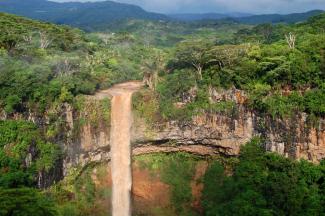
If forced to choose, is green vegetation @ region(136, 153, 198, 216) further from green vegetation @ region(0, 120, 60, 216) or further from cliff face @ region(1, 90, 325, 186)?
green vegetation @ region(0, 120, 60, 216)

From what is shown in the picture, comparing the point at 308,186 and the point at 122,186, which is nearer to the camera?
the point at 308,186

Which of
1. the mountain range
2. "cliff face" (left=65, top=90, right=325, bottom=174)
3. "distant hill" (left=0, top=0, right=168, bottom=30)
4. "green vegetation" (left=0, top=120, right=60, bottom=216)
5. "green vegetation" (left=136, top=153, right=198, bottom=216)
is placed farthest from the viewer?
"distant hill" (left=0, top=0, right=168, bottom=30)

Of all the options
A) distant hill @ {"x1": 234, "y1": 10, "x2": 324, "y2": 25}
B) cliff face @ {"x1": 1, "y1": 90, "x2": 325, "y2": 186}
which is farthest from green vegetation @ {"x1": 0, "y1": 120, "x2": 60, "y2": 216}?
distant hill @ {"x1": 234, "y1": 10, "x2": 324, "y2": 25}

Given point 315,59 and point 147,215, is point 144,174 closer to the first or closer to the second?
point 147,215

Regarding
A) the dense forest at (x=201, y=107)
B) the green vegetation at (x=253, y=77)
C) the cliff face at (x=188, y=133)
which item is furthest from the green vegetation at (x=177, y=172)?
the green vegetation at (x=253, y=77)

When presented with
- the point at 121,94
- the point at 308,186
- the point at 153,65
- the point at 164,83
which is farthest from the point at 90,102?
the point at 308,186
